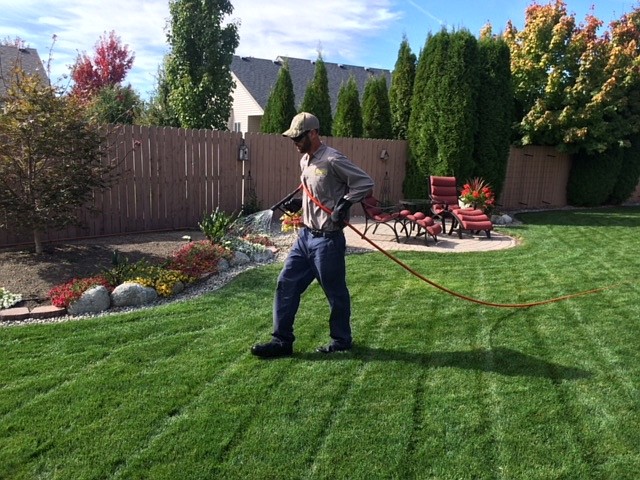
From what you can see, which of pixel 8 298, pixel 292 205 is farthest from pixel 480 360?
pixel 8 298

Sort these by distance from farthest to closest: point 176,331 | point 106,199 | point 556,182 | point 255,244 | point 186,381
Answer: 1. point 556,182
2. point 106,199
3. point 255,244
4. point 176,331
5. point 186,381

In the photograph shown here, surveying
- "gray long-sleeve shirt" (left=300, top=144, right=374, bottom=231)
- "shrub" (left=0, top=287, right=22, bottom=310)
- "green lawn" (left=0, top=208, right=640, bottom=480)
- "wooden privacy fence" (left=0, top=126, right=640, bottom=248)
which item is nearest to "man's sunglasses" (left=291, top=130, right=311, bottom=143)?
"gray long-sleeve shirt" (left=300, top=144, right=374, bottom=231)

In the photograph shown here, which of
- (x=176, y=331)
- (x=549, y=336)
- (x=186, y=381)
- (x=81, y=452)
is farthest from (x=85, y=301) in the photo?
(x=549, y=336)

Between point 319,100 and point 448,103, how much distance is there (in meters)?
4.18

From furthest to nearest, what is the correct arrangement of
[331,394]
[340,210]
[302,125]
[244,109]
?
[244,109], [302,125], [340,210], [331,394]

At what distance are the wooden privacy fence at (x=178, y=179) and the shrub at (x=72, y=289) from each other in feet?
6.86

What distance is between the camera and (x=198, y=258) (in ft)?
21.0

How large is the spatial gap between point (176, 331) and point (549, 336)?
3.17m

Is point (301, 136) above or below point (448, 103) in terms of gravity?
below

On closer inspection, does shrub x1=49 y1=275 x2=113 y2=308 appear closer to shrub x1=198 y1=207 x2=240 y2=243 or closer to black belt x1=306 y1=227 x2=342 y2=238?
shrub x1=198 y1=207 x2=240 y2=243

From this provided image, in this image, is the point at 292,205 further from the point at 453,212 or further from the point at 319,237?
the point at 453,212

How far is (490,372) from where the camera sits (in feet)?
12.5

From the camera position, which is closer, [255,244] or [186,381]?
[186,381]

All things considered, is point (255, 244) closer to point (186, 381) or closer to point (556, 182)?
point (186, 381)
